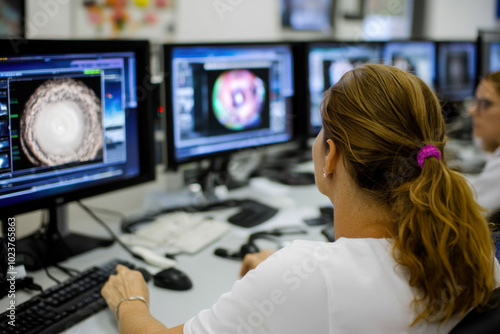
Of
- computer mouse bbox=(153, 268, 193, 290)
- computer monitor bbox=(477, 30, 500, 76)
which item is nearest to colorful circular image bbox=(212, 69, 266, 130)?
computer mouse bbox=(153, 268, 193, 290)

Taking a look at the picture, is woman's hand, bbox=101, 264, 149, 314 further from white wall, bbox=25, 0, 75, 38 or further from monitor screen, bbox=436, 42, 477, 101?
monitor screen, bbox=436, 42, 477, 101

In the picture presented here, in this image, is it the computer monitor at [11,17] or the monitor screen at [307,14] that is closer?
the computer monitor at [11,17]

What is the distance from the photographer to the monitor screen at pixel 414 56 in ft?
8.20

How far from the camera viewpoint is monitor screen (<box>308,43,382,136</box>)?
2188 mm

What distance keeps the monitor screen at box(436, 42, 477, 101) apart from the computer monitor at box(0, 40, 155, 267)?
194 centimetres

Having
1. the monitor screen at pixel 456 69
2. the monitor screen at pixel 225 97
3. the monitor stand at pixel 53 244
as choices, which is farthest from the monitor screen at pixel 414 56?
the monitor stand at pixel 53 244

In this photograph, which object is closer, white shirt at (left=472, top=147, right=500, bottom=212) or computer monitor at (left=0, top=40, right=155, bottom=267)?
computer monitor at (left=0, top=40, right=155, bottom=267)

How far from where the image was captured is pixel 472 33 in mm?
4898

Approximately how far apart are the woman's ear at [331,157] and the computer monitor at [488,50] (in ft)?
7.76

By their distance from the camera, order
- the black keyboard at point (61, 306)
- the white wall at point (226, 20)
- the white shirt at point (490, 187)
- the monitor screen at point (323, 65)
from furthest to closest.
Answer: the white wall at point (226, 20) < the monitor screen at point (323, 65) < the white shirt at point (490, 187) < the black keyboard at point (61, 306)

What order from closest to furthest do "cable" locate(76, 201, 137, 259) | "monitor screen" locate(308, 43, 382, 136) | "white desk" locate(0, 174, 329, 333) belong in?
"white desk" locate(0, 174, 329, 333) → "cable" locate(76, 201, 137, 259) → "monitor screen" locate(308, 43, 382, 136)

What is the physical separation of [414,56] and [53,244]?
2.13m

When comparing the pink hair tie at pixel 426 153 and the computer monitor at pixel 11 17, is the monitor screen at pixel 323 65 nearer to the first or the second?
the computer monitor at pixel 11 17

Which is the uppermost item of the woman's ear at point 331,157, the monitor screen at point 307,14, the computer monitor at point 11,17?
the monitor screen at point 307,14
